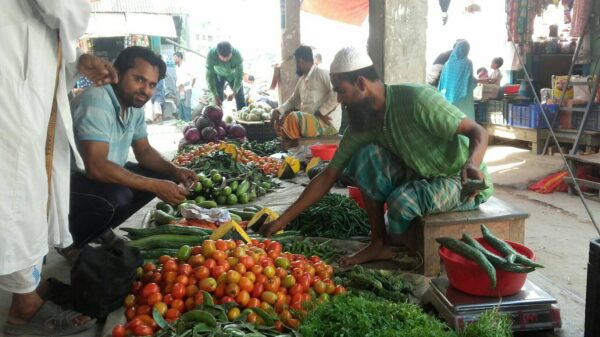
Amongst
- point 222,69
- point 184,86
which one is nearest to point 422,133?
point 222,69

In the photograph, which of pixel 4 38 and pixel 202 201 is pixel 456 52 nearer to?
pixel 202 201

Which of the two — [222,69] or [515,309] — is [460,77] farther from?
[515,309]

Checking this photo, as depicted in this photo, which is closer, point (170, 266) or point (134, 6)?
point (170, 266)

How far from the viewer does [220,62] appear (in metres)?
10.2

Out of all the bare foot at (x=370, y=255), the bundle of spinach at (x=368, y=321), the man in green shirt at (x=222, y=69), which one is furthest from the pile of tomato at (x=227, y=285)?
the man in green shirt at (x=222, y=69)

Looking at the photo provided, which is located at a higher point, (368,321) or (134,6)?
(134,6)

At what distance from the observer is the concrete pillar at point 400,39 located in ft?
17.6

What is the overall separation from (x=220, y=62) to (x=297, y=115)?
3458mm

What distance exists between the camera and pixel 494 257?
2.54 m

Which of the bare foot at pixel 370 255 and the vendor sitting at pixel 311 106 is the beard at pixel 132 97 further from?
the vendor sitting at pixel 311 106

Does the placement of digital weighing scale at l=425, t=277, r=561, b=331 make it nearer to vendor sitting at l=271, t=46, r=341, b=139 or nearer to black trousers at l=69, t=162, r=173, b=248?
black trousers at l=69, t=162, r=173, b=248

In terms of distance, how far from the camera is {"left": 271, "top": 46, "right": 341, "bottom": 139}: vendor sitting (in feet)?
24.2

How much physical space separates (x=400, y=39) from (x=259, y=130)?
441 centimetres

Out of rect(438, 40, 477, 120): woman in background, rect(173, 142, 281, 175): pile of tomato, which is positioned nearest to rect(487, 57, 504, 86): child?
rect(438, 40, 477, 120): woman in background
